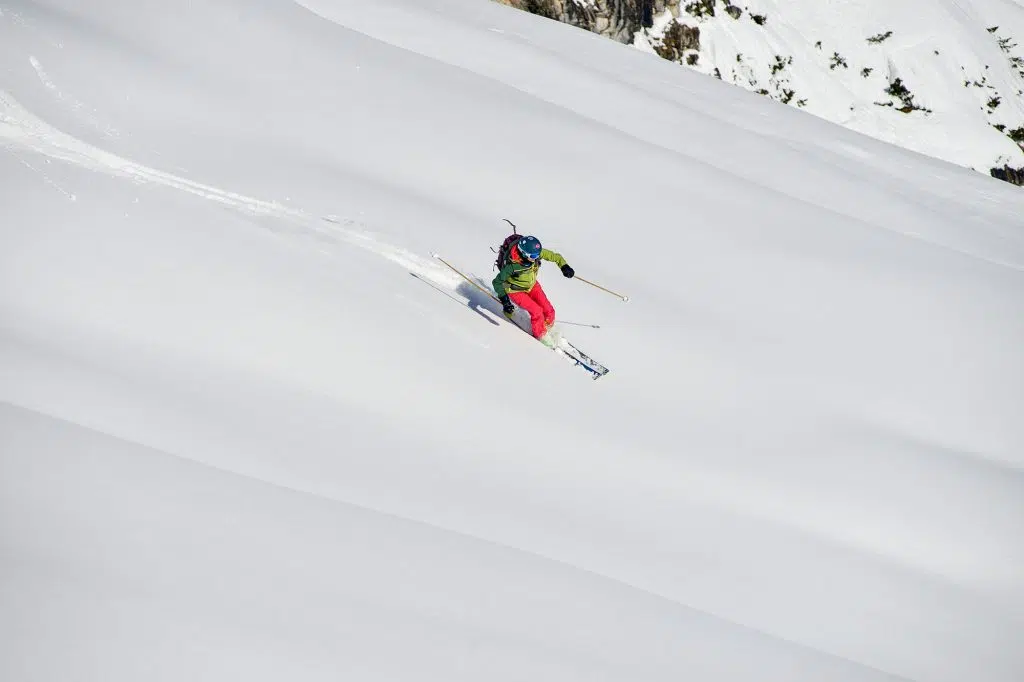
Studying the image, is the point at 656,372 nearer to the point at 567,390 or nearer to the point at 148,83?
the point at 567,390

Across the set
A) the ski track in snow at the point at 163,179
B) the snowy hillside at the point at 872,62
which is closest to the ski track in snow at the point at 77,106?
the ski track in snow at the point at 163,179

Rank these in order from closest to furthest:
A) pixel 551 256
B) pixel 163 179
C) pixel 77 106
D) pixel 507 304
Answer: pixel 551 256 → pixel 507 304 → pixel 163 179 → pixel 77 106

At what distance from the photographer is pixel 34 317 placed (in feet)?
22.2

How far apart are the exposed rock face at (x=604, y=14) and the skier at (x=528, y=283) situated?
1286cm

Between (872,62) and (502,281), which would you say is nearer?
(502,281)

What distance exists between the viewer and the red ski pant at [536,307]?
8328 millimetres

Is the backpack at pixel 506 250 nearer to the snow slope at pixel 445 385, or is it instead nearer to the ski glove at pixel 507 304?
the ski glove at pixel 507 304

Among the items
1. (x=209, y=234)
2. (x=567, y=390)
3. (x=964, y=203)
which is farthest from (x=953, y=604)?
(x=964, y=203)

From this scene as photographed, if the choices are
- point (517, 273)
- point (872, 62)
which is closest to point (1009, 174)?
point (872, 62)

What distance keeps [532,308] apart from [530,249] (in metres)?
0.75

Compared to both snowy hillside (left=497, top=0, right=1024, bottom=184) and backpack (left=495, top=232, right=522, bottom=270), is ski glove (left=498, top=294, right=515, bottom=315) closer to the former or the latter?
backpack (left=495, top=232, right=522, bottom=270)

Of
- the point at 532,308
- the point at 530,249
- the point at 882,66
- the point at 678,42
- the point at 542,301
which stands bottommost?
the point at 532,308

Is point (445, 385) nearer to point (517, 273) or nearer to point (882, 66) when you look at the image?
point (517, 273)

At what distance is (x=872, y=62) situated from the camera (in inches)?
910
